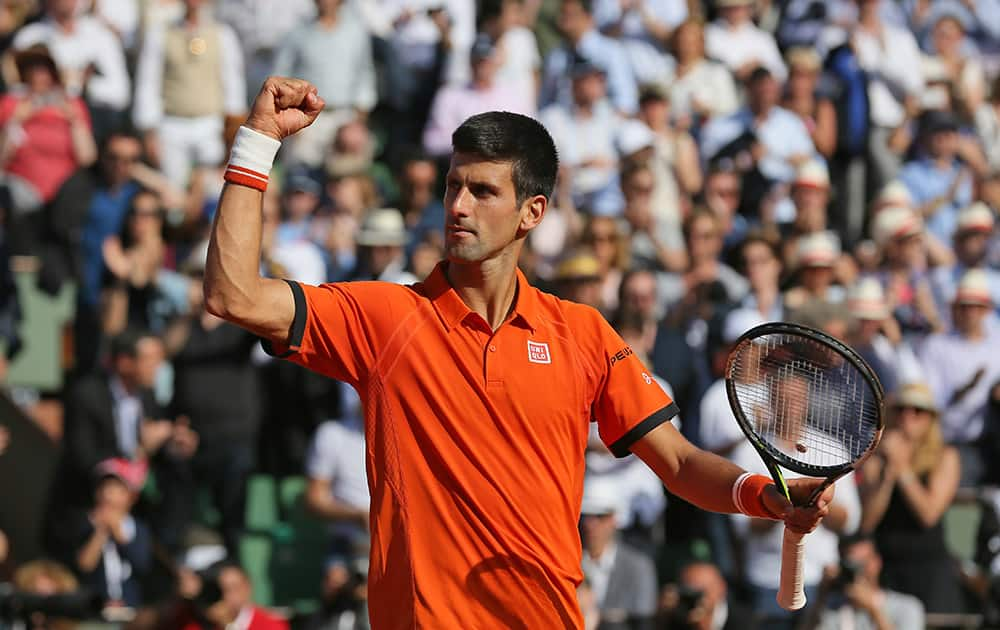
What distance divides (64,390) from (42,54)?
256 cm

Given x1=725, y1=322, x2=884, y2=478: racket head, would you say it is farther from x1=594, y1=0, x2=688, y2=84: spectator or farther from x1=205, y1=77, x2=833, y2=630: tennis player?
x1=594, y1=0, x2=688, y2=84: spectator

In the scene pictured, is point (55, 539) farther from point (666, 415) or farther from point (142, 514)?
point (666, 415)

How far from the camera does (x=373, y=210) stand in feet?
41.1

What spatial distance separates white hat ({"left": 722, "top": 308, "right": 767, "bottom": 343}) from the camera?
1155 centimetres

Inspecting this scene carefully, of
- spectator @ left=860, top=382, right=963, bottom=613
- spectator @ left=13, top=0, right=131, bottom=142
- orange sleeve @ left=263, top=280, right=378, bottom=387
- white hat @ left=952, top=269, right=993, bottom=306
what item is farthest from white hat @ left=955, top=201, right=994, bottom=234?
orange sleeve @ left=263, top=280, right=378, bottom=387

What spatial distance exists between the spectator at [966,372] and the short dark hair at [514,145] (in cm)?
732

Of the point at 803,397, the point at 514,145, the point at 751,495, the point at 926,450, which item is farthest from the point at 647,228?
the point at 751,495

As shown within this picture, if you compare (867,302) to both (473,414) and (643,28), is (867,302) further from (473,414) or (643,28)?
(473,414)

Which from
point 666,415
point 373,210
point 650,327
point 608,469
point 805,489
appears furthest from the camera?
point 373,210

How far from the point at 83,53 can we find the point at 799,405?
9.74 m

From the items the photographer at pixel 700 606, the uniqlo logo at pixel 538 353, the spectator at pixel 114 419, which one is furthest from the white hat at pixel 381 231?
the uniqlo logo at pixel 538 353

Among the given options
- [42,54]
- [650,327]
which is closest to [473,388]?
[650,327]

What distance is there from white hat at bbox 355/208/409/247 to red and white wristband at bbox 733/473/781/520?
6.92m

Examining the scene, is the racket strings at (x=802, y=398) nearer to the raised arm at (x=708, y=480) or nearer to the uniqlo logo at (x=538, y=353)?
the raised arm at (x=708, y=480)
